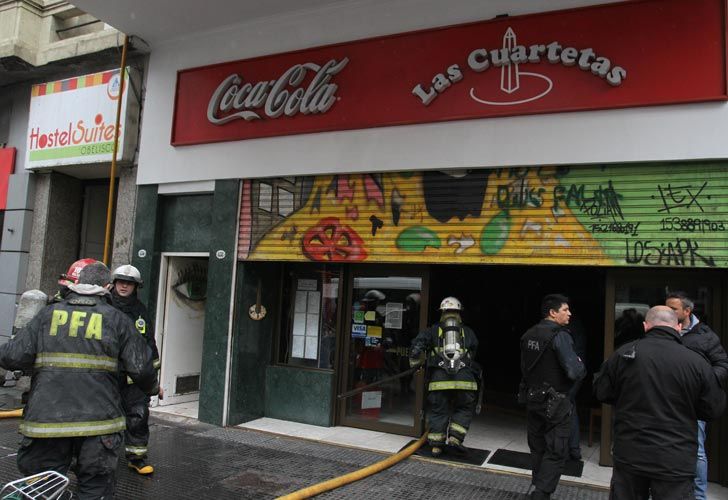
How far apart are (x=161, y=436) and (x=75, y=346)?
3.70 m

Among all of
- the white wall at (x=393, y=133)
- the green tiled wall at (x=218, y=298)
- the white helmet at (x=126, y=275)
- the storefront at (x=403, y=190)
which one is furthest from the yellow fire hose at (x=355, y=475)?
the white wall at (x=393, y=133)

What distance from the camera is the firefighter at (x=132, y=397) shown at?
5410 millimetres

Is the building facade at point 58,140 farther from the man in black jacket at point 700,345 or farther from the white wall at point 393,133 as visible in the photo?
the man in black jacket at point 700,345

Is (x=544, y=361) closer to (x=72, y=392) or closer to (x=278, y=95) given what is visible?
(x=72, y=392)

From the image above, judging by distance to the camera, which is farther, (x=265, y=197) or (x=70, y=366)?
(x=265, y=197)

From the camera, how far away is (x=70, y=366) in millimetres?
3477

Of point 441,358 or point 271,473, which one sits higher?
point 441,358

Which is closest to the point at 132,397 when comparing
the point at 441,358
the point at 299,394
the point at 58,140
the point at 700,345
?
the point at 299,394

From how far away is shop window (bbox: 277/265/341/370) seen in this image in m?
7.56

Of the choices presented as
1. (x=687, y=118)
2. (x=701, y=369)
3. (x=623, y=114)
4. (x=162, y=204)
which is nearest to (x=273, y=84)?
(x=162, y=204)

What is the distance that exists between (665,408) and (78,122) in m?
8.79

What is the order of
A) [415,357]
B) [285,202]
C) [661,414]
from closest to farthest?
[661,414] < [415,357] < [285,202]

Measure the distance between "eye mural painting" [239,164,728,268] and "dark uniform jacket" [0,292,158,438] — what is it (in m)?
3.55

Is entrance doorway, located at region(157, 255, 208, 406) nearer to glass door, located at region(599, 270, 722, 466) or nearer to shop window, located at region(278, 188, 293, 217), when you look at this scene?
shop window, located at region(278, 188, 293, 217)
